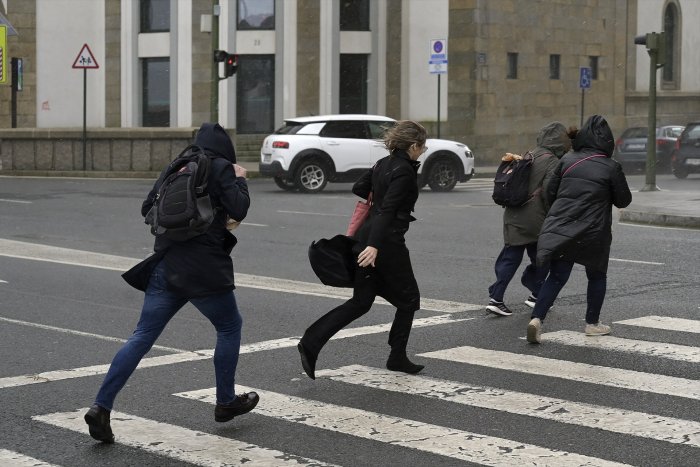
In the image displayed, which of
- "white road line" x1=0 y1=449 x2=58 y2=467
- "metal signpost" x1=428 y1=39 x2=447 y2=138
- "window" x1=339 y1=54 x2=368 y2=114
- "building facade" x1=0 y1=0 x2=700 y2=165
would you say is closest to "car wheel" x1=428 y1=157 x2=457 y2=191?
"metal signpost" x1=428 y1=39 x2=447 y2=138

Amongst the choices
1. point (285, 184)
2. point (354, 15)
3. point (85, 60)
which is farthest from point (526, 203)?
point (354, 15)

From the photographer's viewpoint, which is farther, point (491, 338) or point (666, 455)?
point (491, 338)

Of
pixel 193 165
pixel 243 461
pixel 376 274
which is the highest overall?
pixel 193 165

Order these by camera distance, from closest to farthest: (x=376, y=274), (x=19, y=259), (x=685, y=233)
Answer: (x=376, y=274) < (x=19, y=259) < (x=685, y=233)

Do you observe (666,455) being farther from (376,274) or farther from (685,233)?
(685,233)

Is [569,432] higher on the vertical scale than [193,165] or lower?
lower

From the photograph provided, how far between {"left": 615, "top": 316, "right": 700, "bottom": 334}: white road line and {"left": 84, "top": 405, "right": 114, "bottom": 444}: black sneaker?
500cm

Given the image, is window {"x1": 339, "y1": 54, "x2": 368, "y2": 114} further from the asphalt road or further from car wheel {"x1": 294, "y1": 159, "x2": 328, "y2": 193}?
the asphalt road

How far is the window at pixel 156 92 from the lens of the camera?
3894cm

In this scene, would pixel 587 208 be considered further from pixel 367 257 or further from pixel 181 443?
pixel 181 443

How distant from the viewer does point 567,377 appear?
27.0 feet

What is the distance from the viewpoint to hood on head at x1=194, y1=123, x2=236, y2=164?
6797 millimetres

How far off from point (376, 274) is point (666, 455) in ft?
7.95

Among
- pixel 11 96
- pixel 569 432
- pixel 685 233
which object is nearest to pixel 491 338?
pixel 569 432
